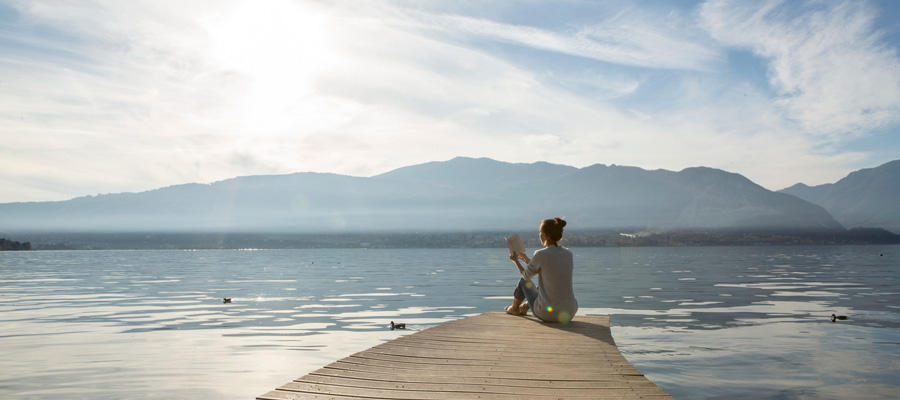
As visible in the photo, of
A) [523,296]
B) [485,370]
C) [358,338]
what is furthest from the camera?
[358,338]

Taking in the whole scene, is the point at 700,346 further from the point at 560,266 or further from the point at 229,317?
the point at 229,317

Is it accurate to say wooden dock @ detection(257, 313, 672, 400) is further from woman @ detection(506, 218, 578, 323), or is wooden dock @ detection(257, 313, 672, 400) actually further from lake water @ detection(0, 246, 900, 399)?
lake water @ detection(0, 246, 900, 399)

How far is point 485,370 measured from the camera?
1034 centimetres

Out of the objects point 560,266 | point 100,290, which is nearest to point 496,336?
point 560,266

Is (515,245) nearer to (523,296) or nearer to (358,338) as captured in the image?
(523,296)

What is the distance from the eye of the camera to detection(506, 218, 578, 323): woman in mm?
14312

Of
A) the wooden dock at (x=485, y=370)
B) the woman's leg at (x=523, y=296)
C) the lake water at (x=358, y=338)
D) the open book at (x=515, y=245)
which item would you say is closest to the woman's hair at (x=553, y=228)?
the open book at (x=515, y=245)

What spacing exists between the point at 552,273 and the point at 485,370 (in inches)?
179

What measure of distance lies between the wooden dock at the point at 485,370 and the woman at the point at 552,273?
783 mm

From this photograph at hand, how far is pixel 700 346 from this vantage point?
2003 centimetres

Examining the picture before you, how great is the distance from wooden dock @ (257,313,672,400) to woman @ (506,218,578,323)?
783 mm

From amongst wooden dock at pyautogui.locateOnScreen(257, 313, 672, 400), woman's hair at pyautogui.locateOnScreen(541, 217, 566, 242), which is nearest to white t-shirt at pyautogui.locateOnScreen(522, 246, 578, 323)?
woman's hair at pyautogui.locateOnScreen(541, 217, 566, 242)

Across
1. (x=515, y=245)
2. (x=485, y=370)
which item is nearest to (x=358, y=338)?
(x=515, y=245)

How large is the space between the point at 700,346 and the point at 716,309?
1136 cm
